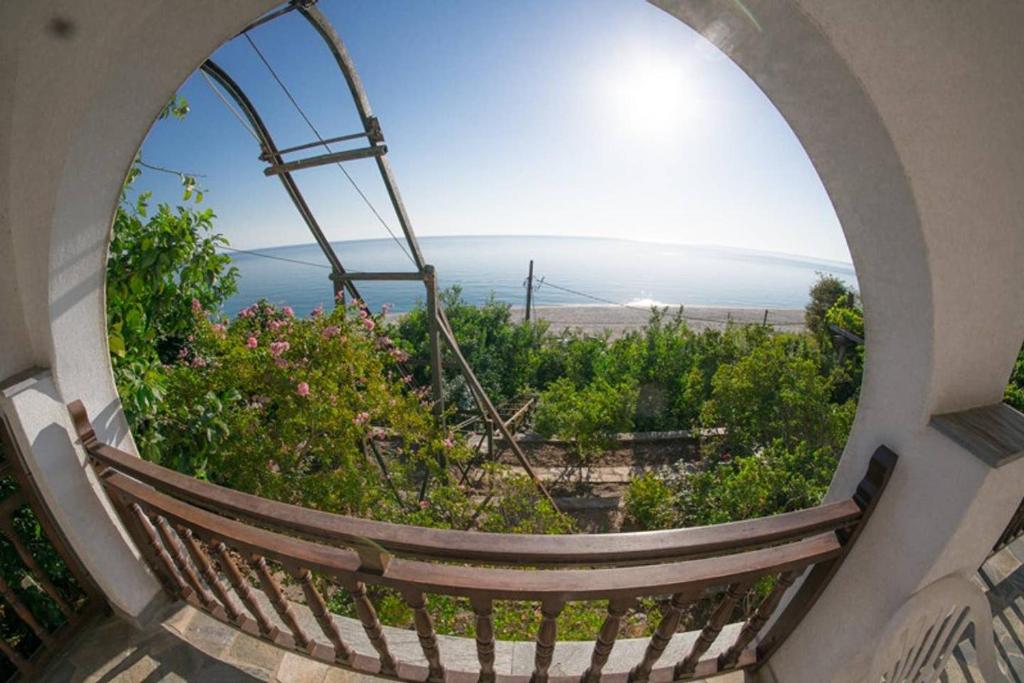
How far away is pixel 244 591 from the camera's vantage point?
1.51m

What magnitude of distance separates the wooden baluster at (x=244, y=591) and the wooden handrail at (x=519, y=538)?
1.34 ft

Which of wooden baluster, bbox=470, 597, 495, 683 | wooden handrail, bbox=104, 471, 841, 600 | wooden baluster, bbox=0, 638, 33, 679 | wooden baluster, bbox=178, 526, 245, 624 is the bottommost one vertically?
wooden baluster, bbox=0, 638, 33, 679

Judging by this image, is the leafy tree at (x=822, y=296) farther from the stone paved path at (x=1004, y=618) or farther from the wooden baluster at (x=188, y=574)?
the wooden baluster at (x=188, y=574)

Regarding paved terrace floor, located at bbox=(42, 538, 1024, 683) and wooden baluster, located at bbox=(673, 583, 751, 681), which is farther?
paved terrace floor, located at bbox=(42, 538, 1024, 683)

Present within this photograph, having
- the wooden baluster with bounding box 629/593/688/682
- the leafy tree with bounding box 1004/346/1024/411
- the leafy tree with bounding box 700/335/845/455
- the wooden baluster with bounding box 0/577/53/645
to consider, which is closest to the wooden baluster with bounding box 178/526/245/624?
the wooden baluster with bounding box 0/577/53/645

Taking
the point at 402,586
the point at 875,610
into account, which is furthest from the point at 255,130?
the point at 875,610

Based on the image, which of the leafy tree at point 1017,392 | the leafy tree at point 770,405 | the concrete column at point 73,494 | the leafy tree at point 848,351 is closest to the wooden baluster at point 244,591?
the concrete column at point 73,494

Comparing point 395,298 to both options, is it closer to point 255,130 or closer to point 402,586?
point 255,130

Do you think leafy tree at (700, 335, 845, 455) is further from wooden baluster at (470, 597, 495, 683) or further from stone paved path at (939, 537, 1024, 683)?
wooden baluster at (470, 597, 495, 683)

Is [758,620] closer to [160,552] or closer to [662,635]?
[662,635]

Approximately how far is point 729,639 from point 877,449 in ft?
4.21

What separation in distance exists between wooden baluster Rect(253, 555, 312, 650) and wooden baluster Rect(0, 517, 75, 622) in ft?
3.24

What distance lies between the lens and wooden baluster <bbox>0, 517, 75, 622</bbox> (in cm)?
147

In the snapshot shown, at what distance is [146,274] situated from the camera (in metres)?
2.25
